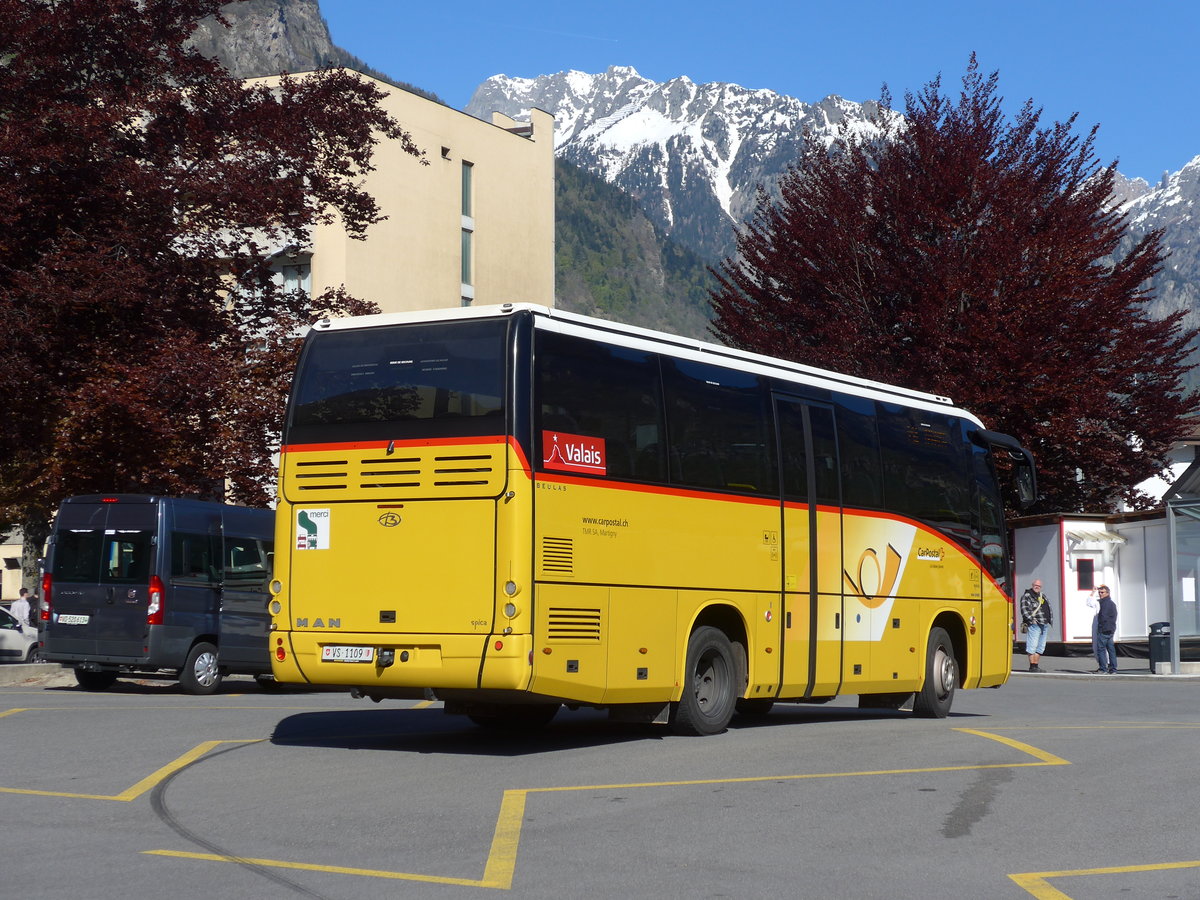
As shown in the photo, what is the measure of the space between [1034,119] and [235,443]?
76.4ft

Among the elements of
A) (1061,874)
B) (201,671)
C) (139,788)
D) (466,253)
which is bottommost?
(1061,874)

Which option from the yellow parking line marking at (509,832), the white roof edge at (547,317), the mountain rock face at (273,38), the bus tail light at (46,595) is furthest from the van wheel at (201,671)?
the mountain rock face at (273,38)

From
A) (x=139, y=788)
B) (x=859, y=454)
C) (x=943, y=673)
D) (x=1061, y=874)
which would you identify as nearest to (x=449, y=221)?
(x=943, y=673)

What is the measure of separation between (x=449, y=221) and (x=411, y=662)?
50.2 meters

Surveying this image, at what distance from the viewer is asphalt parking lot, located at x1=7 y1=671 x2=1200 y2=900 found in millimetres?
7703

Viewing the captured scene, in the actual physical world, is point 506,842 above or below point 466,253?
below

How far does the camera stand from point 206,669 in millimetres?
21922

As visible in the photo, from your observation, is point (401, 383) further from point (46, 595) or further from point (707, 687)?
point (46, 595)

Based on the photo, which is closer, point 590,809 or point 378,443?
point 590,809

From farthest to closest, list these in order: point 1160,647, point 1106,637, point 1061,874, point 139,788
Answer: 1. point 1106,637
2. point 1160,647
3. point 139,788
4. point 1061,874

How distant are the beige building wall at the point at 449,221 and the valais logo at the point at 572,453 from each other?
137 ft

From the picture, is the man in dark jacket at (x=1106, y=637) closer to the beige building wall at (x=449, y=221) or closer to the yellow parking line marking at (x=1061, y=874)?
the yellow parking line marking at (x=1061, y=874)

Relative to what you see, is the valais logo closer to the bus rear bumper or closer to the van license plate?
the bus rear bumper

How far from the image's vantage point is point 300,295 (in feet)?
86.2
